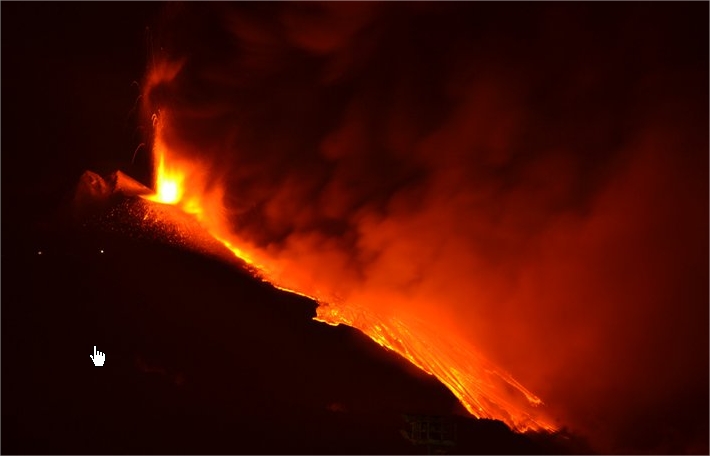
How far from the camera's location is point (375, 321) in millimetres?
13039

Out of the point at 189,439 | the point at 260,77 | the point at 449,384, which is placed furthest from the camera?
the point at 260,77

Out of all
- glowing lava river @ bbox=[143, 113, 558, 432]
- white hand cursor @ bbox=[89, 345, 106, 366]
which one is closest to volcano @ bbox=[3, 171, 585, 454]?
white hand cursor @ bbox=[89, 345, 106, 366]

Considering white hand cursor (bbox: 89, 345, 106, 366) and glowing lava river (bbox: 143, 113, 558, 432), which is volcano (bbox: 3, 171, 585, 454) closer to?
white hand cursor (bbox: 89, 345, 106, 366)

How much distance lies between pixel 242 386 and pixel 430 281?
3923 millimetres

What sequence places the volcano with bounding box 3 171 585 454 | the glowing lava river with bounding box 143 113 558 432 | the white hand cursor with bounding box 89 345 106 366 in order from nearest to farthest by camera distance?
the volcano with bounding box 3 171 585 454 → the white hand cursor with bounding box 89 345 106 366 → the glowing lava river with bounding box 143 113 558 432

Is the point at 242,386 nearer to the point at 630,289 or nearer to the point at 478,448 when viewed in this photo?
the point at 478,448

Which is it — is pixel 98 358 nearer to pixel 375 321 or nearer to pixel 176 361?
pixel 176 361

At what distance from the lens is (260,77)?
14312 millimetres

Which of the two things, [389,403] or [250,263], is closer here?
[389,403]

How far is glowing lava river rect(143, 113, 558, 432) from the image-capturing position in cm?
1277

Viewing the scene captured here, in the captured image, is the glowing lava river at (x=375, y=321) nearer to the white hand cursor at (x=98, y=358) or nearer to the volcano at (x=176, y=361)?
the volcano at (x=176, y=361)

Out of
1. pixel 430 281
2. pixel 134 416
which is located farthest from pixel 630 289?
pixel 134 416

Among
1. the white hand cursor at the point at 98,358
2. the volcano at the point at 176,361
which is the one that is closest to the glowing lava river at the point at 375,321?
the volcano at the point at 176,361

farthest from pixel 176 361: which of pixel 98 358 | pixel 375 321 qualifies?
pixel 375 321
